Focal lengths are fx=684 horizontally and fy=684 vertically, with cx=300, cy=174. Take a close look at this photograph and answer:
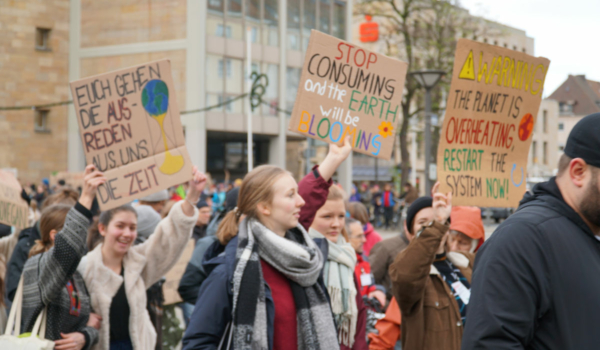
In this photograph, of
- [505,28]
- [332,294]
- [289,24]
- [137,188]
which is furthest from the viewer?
[289,24]

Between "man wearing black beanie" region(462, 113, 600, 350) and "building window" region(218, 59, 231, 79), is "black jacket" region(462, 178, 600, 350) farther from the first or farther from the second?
"building window" region(218, 59, 231, 79)

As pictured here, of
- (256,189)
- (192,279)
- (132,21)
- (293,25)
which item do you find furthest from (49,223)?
(293,25)

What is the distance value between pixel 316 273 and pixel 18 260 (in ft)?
11.1

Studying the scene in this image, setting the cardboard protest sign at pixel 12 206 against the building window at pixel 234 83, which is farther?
the building window at pixel 234 83

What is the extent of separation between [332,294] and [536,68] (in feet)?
7.11

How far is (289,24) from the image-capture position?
117 ft

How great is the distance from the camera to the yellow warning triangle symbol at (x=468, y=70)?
172 inches

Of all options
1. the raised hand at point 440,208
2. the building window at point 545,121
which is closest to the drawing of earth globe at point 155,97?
the raised hand at point 440,208

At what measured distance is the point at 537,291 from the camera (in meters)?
2.24

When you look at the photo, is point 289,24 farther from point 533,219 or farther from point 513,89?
point 533,219

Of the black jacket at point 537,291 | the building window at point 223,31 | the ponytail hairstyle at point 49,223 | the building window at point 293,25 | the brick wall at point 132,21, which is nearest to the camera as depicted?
the black jacket at point 537,291

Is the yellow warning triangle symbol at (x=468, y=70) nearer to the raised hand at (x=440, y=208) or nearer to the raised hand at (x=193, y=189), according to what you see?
the raised hand at (x=440, y=208)

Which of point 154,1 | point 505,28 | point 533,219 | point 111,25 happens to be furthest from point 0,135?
point 533,219

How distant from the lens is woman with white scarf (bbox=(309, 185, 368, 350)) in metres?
4.03
